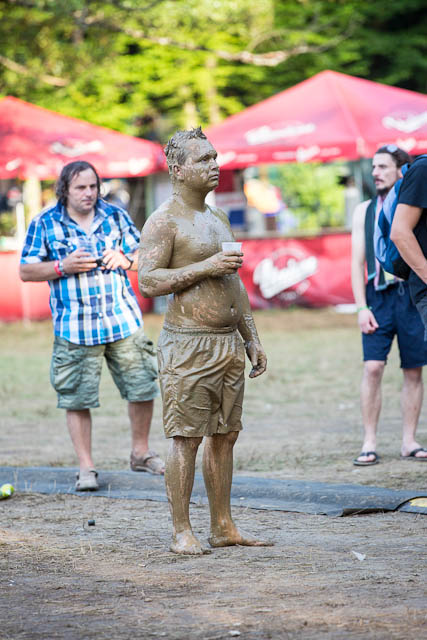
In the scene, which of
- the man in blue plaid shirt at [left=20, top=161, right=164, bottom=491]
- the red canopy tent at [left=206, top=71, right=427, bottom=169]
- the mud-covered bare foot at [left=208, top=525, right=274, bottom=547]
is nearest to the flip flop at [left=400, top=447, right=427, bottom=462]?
the man in blue plaid shirt at [left=20, top=161, right=164, bottom=491]

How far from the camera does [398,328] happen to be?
22.5ft

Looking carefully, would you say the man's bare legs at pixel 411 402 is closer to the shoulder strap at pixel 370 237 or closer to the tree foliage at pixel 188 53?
the shoulder strap at pixel 370 237

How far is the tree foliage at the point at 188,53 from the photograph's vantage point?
21.2 metres

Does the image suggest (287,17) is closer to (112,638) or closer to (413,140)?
(413,140)

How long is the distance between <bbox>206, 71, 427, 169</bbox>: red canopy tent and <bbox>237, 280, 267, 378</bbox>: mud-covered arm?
12.1 metres

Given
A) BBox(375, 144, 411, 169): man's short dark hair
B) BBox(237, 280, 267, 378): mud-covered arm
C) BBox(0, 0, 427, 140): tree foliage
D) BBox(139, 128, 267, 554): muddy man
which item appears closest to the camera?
BBox(139, 128, 267, 554): muddy man

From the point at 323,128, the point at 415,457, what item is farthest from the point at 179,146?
the point at 323,128

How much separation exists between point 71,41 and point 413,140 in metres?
11.0

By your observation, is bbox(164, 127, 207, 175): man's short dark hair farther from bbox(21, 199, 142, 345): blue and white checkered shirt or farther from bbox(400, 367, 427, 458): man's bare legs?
bbox(400, 367, 427, 458): man's bare legs

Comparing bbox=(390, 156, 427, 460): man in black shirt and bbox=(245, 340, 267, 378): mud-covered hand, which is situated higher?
bbox=(390, 156, 427, 460): man in black shirt

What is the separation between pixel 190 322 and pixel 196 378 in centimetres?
26

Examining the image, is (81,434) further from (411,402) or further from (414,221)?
(414,221)

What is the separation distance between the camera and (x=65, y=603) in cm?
404

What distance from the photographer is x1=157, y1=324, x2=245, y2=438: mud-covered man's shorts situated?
473 centimetres
